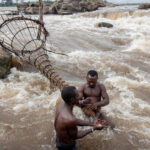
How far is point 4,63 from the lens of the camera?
16.2ft

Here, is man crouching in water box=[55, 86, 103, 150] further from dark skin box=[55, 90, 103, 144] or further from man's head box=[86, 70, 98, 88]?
man's head box=[86, 70, 98, 88]

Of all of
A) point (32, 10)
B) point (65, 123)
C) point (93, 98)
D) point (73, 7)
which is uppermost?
point (65, 123)

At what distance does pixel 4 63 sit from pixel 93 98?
280 cm

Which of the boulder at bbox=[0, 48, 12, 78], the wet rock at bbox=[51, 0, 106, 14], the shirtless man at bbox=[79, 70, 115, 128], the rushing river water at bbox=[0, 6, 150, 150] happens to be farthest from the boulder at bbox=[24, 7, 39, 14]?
the shirtless man at bbox=[79, 70, 115, 128]

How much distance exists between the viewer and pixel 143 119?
3.32 m

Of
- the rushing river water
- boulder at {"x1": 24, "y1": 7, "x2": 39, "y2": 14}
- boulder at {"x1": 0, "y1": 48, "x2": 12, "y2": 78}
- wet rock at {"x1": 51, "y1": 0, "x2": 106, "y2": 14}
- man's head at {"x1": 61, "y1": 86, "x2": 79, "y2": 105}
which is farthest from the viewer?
boulder at {"x1": 24, "y1": 7, "x2": 39, "y2": 14}

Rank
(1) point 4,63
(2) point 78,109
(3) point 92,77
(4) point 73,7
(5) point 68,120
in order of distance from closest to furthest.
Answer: (5) point 68,120
(3) point 92,77
(2) point 78,109
(1) point 4,63
(4) point 73,7

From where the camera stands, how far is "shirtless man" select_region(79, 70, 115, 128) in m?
2.91

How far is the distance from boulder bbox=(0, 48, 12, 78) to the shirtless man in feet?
8.22

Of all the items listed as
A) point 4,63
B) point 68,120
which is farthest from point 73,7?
point 68,120

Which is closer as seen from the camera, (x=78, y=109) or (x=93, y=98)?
(x=93, y=98)

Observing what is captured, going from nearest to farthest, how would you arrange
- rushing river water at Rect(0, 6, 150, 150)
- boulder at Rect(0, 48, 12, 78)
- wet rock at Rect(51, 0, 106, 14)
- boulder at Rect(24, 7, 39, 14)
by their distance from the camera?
1. rushing river water at Rect(0, 6, 150, 150)
2. boulder at Rect(0, 48, 12, 78)
3. wet rock at Rect(51, 0, 106, 14)
4. boulder at Rect(24, 7, 39, 14)

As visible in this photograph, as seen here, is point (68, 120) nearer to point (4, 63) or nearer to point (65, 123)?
point (65, 123)

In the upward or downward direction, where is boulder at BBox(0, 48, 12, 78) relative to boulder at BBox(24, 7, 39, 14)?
upward
